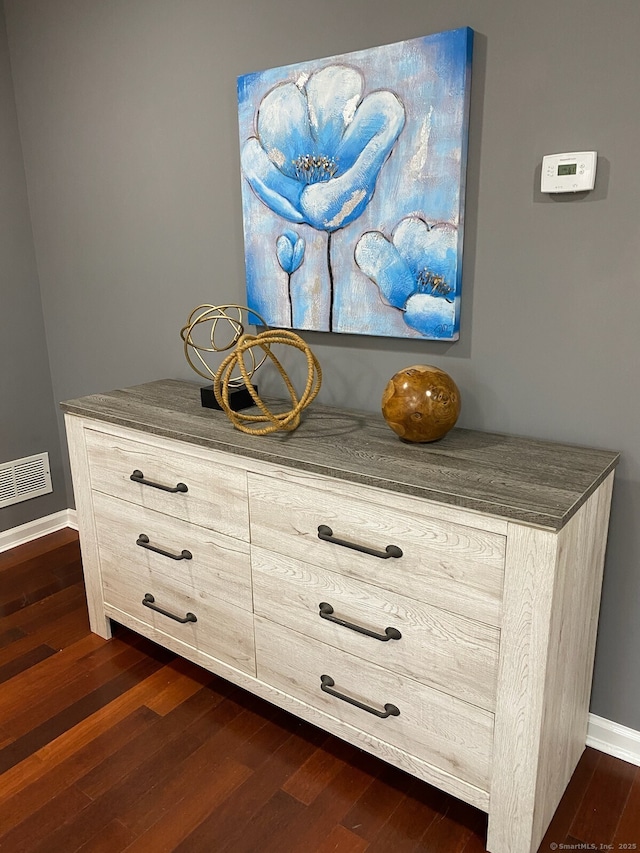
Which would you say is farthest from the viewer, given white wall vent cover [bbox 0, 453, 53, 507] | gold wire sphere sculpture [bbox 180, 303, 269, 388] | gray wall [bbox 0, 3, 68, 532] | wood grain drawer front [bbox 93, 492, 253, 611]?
white wall vent cover [bbox 0, 453, 53, 507]

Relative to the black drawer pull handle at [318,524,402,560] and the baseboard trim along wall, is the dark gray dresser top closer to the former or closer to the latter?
the black drawer pull handle at [318,524,402,560]

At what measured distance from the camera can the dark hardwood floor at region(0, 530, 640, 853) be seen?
149 centimetres

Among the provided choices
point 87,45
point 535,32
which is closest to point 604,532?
point 535,32

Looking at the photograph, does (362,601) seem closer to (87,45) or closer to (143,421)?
(143,421)

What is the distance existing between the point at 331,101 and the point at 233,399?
0.86 meters

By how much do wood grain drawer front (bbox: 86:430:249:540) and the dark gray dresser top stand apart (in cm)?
7

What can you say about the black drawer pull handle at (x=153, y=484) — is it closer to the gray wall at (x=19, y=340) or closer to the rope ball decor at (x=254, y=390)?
the rope ball decor at (x=254, y=390)

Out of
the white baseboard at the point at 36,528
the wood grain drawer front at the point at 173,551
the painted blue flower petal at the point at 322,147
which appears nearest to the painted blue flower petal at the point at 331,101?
the painted blue flower petal at the point at 322,147

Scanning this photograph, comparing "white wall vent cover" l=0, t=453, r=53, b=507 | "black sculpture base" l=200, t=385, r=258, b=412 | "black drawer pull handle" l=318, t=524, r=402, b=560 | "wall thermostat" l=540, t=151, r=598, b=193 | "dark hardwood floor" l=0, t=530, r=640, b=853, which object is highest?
"wall thermostat" l=540, t=151, r=598, b=193

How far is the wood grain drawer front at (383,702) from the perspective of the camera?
142cm

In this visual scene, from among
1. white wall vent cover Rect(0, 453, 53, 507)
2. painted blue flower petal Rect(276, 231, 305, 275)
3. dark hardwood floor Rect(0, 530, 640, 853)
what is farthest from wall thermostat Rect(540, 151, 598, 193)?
white wall vent cover Rect(0, 453, 53, 507)

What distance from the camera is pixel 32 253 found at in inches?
110

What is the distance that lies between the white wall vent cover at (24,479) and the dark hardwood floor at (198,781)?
0.97 meters

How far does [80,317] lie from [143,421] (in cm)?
110
